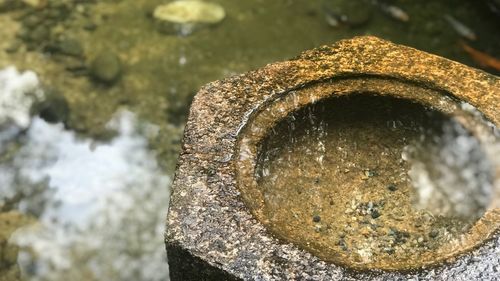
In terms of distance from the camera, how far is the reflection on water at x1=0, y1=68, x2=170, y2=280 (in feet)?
10.6

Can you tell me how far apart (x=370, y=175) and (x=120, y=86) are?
2.22m

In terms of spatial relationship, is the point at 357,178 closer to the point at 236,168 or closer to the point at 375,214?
the point at 375,214

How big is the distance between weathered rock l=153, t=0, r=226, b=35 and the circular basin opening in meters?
2.39

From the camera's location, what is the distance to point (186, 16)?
456 centimetres

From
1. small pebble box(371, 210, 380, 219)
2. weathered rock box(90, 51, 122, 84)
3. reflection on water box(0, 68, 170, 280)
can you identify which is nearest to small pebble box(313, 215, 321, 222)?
small pebble box(371, 210, 380, 219)

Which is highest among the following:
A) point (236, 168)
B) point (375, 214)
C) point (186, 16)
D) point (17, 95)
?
point (236, 168)

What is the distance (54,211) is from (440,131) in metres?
2.20

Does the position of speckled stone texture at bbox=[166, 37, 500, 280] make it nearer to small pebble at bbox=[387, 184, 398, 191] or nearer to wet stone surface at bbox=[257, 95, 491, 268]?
wet stone surface at bbox=[257, 95, 491, 268]

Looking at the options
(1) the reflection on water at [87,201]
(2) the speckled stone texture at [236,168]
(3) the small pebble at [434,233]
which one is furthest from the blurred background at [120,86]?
(3) the small pebble at [434,233]

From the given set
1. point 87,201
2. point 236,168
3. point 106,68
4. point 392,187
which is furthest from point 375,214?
point 106,68

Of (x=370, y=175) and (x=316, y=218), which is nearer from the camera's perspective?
(x=316, y=218)

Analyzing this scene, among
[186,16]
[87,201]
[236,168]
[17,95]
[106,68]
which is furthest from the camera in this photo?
[186,16]

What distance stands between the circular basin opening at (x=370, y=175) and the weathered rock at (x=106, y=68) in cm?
218

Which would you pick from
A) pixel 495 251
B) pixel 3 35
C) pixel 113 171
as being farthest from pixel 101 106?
pixel 495 251
